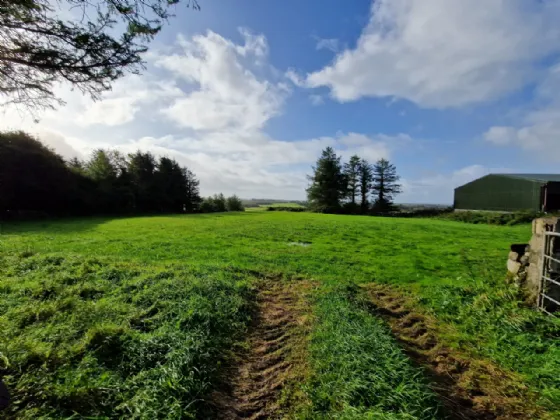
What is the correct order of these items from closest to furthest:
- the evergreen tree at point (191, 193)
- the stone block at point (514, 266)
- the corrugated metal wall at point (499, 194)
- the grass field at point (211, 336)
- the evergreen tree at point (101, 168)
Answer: the grass field at point (211, 336) < the stone block at point (514, 266) < the corrugated metal wall at point (499, 194) < the evergreen tree at point (101, 168) < the evergreen tree at point (191, 193)

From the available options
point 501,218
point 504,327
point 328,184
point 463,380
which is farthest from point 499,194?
point 463,380

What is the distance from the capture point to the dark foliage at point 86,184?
24359 millimetres

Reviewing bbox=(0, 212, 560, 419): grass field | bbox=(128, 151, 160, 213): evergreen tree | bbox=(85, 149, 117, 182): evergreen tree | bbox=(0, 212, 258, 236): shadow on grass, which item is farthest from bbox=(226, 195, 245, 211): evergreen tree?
bbox=(0, 212, 560, 419): grass field

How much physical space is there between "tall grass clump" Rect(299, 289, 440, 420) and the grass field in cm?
2

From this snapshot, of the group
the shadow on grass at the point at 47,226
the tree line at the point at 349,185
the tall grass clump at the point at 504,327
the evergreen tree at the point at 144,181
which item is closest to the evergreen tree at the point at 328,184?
the tree line at the point at 349,185

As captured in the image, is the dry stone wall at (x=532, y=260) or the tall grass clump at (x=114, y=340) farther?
the dry stone wall at (x=532, y=260)

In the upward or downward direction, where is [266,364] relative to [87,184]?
downward

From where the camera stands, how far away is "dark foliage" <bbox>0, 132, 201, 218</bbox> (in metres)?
24.4

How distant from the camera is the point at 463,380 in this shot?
3312mm

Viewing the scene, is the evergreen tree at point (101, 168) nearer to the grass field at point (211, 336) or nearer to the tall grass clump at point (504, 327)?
the grass field at point (211, 336)

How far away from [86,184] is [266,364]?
120 feet

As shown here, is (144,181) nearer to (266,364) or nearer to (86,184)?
(86,184)

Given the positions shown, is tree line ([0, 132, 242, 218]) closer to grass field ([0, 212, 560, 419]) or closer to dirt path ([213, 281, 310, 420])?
grass field ([0, 212, 560, 419])

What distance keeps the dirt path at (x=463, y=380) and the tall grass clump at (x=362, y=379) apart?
1.37ft
